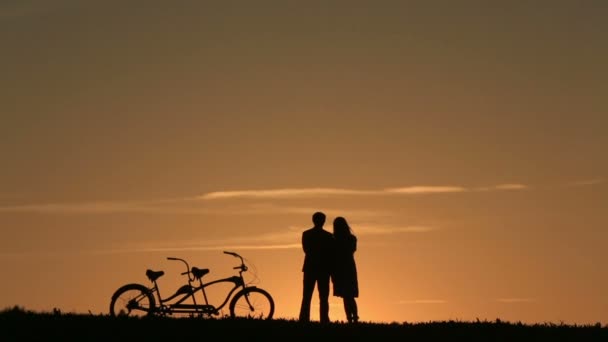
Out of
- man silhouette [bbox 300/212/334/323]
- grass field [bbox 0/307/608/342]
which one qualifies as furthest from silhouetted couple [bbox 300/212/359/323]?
grass field [bbox 0/307/608/342]

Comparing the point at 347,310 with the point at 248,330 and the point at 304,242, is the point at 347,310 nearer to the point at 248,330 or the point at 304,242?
the point at 304,242

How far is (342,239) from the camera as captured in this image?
3434 centimetres

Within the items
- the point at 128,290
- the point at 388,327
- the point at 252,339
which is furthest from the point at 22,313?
the point at 388,327

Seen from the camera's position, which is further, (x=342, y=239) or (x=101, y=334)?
(x=342, y=239)

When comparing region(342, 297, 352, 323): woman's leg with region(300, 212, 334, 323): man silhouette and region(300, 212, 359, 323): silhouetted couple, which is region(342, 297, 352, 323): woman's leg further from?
region(300, 212, 334, 323): man silhouette

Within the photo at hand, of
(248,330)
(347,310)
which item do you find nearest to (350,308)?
(347,310)

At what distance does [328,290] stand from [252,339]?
20.9 ft

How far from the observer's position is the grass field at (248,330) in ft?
94.1

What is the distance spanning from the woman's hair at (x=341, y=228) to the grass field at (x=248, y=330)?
340 centimetres

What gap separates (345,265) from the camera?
114 ft

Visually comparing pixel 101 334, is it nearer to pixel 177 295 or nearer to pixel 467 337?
pixel 177 295

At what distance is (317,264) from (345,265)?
71 centimetres

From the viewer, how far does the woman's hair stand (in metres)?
34.3

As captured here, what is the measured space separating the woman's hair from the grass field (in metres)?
3.40
